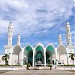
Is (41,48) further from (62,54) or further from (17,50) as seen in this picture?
(17,50)

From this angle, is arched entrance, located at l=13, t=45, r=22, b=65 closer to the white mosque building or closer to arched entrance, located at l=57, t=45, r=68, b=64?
the white mosque building

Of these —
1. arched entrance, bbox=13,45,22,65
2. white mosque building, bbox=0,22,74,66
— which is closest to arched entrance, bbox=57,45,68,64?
white mosque building, bbox=0,22,74,66

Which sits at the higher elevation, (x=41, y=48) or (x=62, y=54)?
(x=41, y=48)

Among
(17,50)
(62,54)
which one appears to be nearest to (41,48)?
(62,54)

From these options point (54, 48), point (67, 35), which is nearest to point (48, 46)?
point (54, 48)

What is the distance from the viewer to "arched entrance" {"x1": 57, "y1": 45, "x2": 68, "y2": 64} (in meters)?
63.2

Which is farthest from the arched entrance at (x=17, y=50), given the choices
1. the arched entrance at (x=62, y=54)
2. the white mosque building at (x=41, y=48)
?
the arched entrance at (x=62, y=54)

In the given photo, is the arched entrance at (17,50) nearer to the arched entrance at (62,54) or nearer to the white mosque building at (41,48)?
the white mosque building at (41,48)

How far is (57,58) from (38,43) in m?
9.08

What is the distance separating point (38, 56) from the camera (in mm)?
76438

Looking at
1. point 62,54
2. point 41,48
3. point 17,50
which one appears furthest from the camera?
point 62,54

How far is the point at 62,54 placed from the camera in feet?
213

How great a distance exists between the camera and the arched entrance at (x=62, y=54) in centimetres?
6317

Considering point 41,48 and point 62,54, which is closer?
point 41,48
